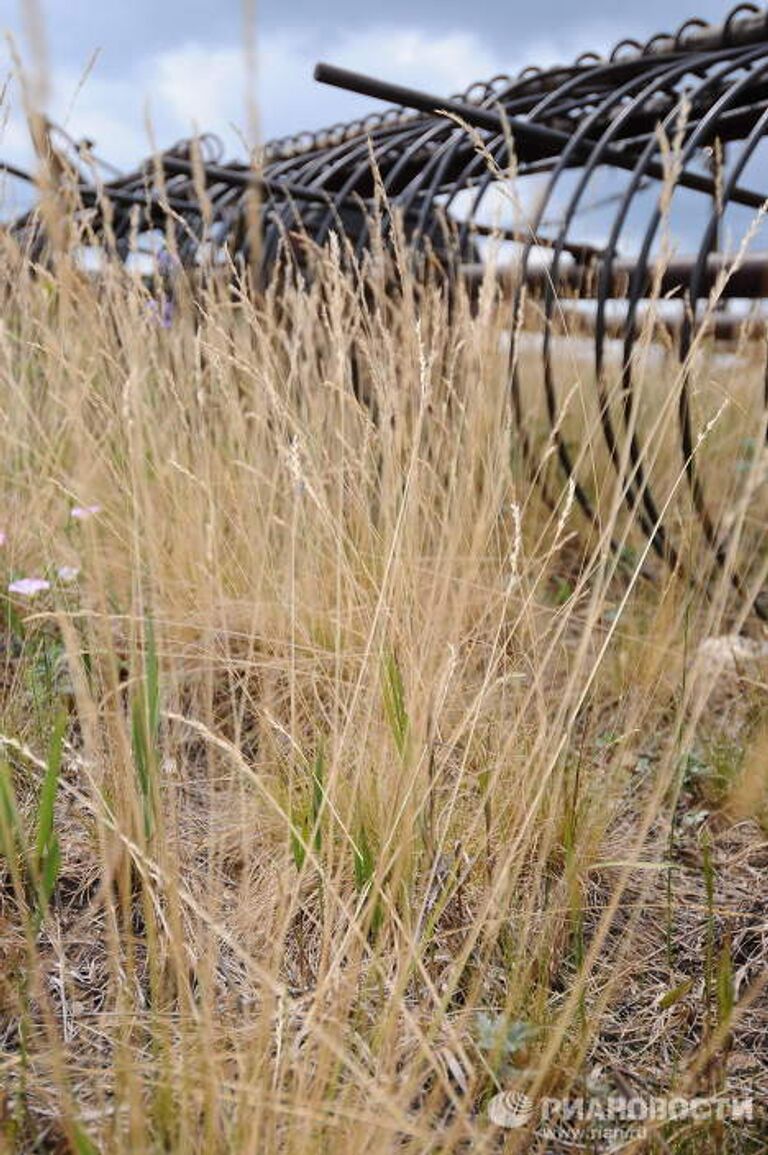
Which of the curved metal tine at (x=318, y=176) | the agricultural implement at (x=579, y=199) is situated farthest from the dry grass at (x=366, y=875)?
the curved metal tine at (x=318, y=176)

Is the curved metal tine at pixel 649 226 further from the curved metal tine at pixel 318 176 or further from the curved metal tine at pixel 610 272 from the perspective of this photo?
the curved metal tine at pixel 318 176

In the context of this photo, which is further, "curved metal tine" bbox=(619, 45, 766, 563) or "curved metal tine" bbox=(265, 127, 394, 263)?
"curved metal tine" bbox=(265, 127, 394, 263)

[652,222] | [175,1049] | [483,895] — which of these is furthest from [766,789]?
[652,222]

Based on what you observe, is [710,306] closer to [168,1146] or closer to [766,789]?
[766,789]

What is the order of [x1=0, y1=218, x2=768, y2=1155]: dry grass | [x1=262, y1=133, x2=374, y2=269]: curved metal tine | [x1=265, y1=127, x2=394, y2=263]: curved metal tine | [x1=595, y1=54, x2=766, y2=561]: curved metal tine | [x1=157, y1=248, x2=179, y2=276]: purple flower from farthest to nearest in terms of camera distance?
[x1=262, y1=133, x2=374, y2=269]: curved metal tine, [x1=265, y1=127, x2=394, y2=263]: curved metal tine, [x1=595, y1=54, x2=766, y2=561]: curved metal tine, [x1=157, y1=248, x2=179, y2=276]: purple flower, [x1=0, y1=218, x2=768, y2=1155]: dry grass

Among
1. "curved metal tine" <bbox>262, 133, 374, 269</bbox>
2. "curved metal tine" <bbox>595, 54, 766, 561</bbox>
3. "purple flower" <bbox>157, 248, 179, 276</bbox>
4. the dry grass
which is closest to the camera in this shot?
the dry grass

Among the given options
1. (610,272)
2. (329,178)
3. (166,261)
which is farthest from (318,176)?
(610,272)

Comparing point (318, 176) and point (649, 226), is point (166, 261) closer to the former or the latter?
point (318, 176)

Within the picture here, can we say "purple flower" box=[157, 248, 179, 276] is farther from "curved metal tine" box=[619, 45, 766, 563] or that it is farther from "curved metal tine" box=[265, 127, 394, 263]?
"curved metal tine" box=[619, 45, 766, 563]

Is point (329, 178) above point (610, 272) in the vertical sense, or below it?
above

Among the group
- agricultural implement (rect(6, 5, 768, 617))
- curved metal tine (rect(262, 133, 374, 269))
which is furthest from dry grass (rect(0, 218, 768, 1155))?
curved metal tine (rect(262, 133, 374, 269))

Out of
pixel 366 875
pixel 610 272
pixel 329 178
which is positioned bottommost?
pixel 366 875

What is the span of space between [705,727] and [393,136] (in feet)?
9.16

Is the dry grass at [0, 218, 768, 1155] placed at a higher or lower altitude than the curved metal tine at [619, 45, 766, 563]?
lower
